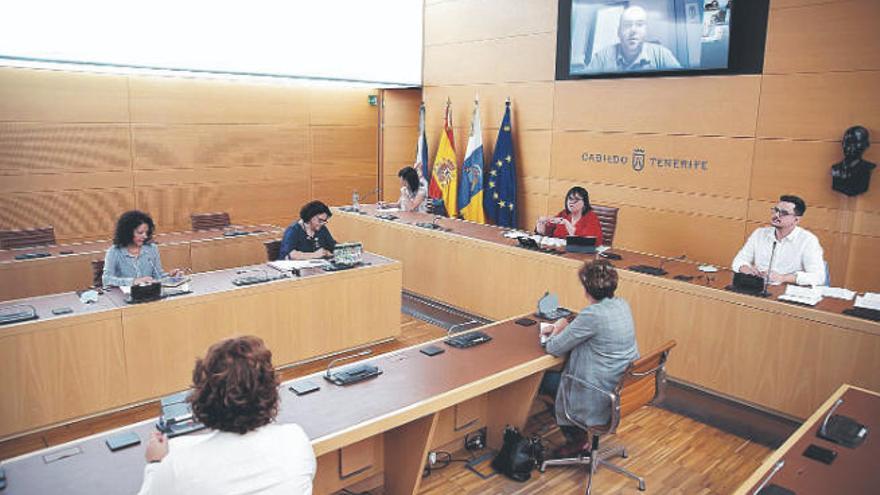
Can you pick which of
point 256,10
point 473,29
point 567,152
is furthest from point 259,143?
point 567,152

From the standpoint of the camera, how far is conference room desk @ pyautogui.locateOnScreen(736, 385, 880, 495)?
2.08 m

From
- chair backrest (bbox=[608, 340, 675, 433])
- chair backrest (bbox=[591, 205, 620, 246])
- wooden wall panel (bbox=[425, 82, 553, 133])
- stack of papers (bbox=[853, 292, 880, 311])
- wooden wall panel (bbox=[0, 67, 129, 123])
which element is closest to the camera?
chair backrest (bbox=[608, 340, 675, 433])

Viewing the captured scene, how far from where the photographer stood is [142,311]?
12.8 feet

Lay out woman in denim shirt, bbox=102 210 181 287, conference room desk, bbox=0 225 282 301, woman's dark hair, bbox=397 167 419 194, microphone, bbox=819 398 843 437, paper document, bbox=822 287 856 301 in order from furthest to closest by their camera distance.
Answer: woman's dark hair, bbox=397 167 419 194 → conference room desk, bbox=0 225 282 301 → woman in denim shirt, bbox=102 210 181 287 → paper document, bbox=822 287 856 301 → microphone, bbox=819 398 843 437

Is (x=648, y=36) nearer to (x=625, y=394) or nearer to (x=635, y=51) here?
(x=635, y=51)

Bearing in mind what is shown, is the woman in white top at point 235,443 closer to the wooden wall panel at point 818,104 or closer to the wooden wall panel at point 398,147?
the wooden wall panel at point 818,104

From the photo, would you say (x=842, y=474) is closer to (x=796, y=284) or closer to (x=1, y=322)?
(x=796, y=284)

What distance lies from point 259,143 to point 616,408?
21.8 ft

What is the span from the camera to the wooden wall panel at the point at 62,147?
256 inches

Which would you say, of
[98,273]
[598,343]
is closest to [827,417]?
[598,343]

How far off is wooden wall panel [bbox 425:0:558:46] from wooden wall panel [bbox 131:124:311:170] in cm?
234

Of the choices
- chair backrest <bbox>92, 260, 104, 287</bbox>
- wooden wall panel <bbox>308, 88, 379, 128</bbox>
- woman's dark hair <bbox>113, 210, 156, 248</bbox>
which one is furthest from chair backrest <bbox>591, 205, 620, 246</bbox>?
wooden wall panel <bbox>308, 88, 379, 128</bbox>

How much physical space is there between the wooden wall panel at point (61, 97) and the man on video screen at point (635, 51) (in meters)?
5.49

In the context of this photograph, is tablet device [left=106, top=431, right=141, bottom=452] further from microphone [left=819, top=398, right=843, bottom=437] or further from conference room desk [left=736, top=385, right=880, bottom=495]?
microphone [left=819, top=398, right=843, bottom=437]
